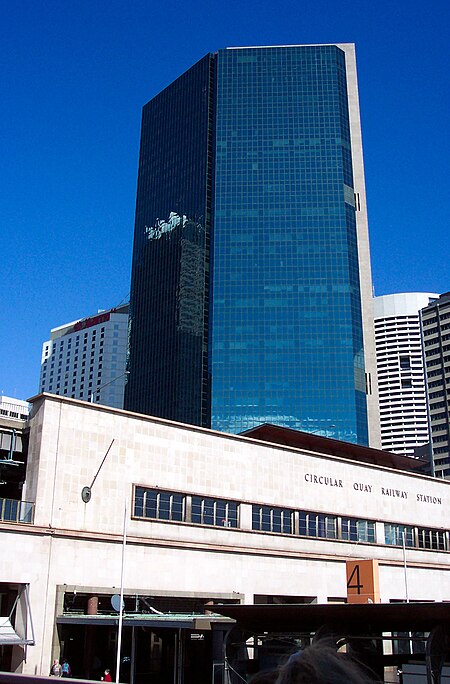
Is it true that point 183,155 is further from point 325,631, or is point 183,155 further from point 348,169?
point 325,631

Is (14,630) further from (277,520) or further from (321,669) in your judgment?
(321,669)

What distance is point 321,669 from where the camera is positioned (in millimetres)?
3135

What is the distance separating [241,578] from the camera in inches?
1763

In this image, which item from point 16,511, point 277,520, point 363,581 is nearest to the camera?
point 16,511

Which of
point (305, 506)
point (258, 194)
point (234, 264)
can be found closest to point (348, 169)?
point (258, 194)

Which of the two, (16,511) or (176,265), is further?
(176,265)

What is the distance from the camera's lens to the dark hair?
3059mm

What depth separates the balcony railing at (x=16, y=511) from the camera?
36219mm

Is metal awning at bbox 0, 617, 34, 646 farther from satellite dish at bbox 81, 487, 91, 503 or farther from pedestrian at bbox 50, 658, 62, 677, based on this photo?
satellite dish at bbox 81, 487, 91, 503

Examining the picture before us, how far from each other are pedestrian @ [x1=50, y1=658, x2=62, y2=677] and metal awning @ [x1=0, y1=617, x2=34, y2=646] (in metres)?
1.54

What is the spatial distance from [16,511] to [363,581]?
1982 centimetres

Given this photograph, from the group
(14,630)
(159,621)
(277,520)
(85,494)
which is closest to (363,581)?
(277,520)

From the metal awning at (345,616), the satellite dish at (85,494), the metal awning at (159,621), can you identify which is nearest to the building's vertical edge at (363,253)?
the satellite dish at (85,494)

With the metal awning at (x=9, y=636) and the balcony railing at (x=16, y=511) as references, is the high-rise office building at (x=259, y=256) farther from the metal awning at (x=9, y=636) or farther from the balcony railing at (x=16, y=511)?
the metal awning at (x=9, y=636)
